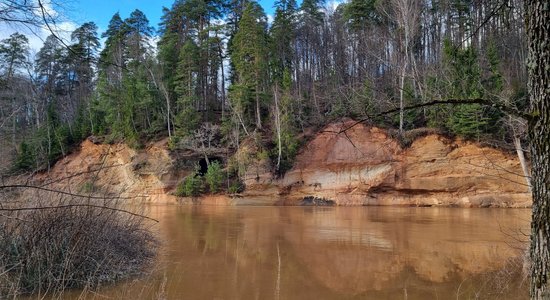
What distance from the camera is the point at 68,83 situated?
55.7 metres

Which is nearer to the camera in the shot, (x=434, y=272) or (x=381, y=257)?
(x=434, y=272)

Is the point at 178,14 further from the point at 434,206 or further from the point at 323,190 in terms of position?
the point at 434,206

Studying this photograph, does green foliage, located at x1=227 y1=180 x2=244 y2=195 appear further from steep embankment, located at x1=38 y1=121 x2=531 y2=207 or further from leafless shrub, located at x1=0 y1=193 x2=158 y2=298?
leafless shrub, located at x1=0 y1=193 x2=158 y2=298

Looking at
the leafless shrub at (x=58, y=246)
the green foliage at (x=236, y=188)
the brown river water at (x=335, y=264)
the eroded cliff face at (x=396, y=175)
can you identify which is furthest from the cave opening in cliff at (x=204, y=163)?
the leafless shrub at (x=58, y=246)

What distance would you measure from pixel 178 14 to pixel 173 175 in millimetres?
22433

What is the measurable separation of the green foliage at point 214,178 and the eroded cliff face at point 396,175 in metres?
3.08

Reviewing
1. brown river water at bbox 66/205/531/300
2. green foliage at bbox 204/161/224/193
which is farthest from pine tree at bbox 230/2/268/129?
brown river water at bbox 66/205/531/300

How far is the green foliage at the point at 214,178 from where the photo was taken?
1385 inches

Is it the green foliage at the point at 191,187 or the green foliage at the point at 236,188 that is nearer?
the green foliage at the point at 236,188

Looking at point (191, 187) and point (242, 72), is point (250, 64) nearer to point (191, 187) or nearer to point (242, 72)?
point (242, 72)

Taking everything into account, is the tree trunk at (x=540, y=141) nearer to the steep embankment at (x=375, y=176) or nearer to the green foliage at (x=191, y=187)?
the steep embankment at (x=375, y=176)

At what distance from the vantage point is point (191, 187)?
3541 cm

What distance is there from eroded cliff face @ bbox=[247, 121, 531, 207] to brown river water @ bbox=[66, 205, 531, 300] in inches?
419

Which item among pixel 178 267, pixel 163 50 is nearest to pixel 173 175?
pixel 163 50
